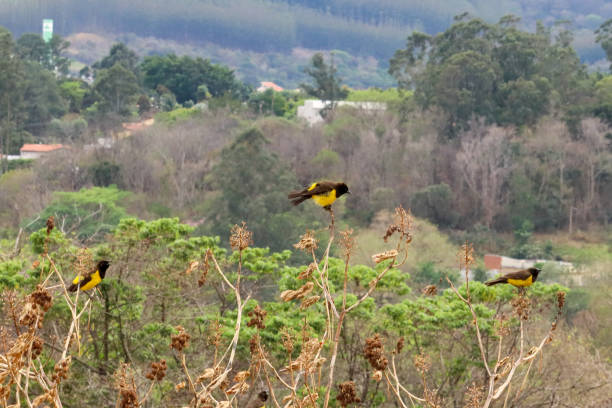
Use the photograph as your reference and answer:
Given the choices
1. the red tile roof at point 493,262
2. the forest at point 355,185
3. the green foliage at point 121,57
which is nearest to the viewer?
the forest at point 355,185

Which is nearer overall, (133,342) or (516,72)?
(133,342)

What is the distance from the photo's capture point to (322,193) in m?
2.39

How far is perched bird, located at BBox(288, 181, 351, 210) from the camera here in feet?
7.75

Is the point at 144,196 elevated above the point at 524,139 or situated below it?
below

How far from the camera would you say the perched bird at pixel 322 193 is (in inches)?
93.0

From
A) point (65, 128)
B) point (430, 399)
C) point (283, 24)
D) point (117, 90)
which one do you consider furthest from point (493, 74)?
point (283, 24)

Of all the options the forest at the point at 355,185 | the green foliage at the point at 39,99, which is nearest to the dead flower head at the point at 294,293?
the forest at the point at 355,185

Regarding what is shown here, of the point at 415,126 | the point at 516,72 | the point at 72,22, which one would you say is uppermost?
the point at 516,72

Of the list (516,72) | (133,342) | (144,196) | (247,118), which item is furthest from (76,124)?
(133,342)

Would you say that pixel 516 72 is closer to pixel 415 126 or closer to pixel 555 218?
pixel 415 126

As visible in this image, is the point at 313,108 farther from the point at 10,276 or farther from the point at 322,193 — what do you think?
the point at 322,193

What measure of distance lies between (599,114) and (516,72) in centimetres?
419

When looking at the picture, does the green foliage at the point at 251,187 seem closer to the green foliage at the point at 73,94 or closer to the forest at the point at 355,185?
the forest at the point at 355,185

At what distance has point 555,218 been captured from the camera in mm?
32625
